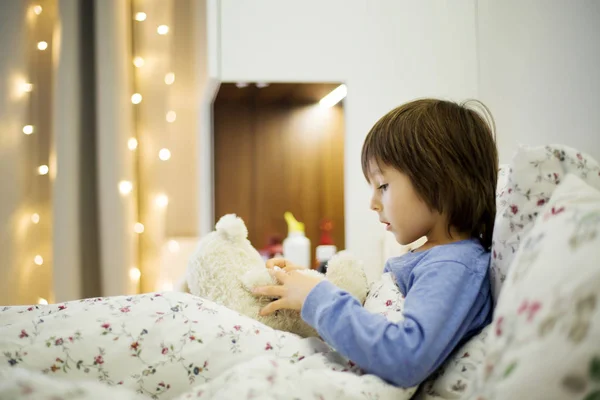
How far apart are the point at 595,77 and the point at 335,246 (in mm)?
1168

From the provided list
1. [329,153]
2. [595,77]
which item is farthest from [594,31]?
[329,153]

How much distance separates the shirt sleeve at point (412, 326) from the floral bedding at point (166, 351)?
24 millimetres

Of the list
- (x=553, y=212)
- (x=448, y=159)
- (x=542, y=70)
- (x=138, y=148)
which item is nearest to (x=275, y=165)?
(x=138, y=148)

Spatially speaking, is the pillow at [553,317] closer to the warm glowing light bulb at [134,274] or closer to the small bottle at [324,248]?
the small bottle at [324,248]

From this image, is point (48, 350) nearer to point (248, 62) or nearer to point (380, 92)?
point (248, 62)

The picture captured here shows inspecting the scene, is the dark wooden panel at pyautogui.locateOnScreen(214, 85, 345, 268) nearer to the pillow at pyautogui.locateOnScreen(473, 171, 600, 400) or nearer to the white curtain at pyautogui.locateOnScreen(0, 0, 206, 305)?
the white curtain at pyautogui.locateOnScreen(0, 0, 206, 305)

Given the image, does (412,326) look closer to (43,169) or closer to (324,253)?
(324,253)

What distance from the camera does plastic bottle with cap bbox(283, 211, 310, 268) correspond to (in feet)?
6.33

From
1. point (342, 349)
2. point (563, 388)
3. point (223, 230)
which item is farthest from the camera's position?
point (223, 230)

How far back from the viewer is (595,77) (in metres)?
0.96

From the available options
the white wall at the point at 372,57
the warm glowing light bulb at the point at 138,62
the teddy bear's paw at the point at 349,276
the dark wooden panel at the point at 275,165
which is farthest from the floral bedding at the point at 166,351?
the warm glowing light bulb at the point at 138,62

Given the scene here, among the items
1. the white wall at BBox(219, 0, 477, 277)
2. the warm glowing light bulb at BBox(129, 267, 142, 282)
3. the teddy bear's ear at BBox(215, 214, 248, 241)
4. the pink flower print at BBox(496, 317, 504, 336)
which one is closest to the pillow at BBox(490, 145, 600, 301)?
the pink flower print at BBox(496, 317, 504, 336)

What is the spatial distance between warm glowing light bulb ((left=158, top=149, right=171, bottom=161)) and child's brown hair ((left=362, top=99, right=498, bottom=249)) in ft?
4.96

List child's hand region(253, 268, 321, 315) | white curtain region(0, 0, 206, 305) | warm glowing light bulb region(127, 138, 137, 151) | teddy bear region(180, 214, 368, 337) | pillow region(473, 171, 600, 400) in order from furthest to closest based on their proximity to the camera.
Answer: warm glowing light bulb region(127, 138, 137, 151) → white curtain region(0, 0, 206, 305) → teddy bear region(180, 214, 368, 337) → child's hand region(253, 268, 321, 315) → pillow region(473, 171, 600, 400)
